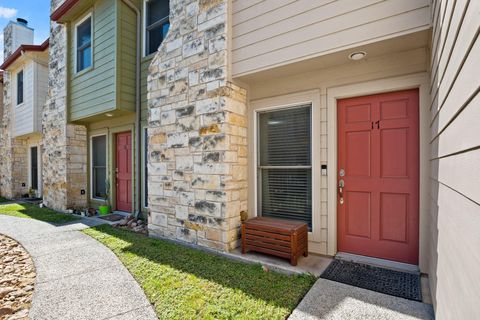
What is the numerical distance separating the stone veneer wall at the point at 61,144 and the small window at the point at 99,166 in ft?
0.65

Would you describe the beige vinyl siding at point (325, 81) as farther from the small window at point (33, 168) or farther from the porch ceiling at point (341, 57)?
the small window at point (33, 168)

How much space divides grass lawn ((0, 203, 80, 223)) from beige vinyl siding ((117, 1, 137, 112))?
2.65 metres

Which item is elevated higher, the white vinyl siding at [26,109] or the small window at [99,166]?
the white vinyl siding at [26,109]

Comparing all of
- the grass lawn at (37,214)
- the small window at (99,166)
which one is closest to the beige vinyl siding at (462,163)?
the grass lawn at (37,214)

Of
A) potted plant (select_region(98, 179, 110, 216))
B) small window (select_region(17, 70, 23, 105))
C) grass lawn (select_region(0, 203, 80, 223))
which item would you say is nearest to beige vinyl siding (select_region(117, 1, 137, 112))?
potted plant (select_region(98, 179, 110, 216))

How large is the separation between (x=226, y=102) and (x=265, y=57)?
721 mm

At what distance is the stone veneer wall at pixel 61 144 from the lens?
20.5 ft

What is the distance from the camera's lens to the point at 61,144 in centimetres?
634

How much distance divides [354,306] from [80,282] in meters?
2.59

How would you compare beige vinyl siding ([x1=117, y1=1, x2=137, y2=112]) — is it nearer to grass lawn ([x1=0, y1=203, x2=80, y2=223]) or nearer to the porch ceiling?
grass lawn ([x1=0, y1=203, x2=80, y2=223])

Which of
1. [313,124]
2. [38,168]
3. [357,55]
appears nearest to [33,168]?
[38,168]

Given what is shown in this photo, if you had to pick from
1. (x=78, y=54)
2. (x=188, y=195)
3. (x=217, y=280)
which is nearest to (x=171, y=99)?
(x=188, y=195)

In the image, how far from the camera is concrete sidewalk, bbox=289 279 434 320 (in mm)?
2016

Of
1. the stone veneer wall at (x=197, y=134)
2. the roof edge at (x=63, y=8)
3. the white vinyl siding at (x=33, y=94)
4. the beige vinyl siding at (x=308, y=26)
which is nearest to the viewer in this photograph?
the beige vinyl siding at (x=308, y=26)
